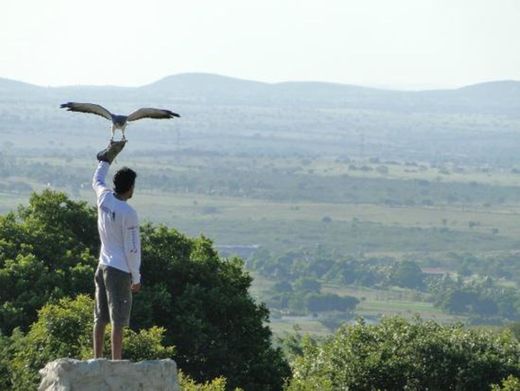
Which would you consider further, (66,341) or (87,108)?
(66,341)

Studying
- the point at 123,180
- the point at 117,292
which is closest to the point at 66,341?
the point at 117,292

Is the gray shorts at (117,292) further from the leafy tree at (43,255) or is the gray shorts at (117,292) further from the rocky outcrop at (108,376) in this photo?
the leafy tree at (43,255)

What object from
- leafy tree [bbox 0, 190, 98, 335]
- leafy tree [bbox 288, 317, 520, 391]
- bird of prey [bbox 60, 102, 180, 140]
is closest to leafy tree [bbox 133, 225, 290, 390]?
leafy tree [bbox 0, 190, 98, 335]

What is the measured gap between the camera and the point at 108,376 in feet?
58.4

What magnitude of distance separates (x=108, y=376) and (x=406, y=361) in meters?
17.3

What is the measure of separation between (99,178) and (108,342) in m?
4.16

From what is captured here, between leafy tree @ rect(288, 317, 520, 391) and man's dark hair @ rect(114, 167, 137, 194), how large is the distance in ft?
49.3

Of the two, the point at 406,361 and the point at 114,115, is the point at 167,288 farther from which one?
the point at 114,115

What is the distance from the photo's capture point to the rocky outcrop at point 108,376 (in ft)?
57.9

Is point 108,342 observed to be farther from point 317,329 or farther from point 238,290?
point 317,329

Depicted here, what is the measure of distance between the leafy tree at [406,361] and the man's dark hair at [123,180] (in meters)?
15.0

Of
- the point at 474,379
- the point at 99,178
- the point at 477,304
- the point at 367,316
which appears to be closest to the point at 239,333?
the point at 474,379

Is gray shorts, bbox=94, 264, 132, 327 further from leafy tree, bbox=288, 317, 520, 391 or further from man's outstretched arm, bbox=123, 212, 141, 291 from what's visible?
leafy tree, bbox=288, 317, 520, 391

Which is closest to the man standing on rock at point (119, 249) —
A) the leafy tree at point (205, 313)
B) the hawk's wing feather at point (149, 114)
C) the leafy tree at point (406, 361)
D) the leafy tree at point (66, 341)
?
the hawk's wing feather at point (149, 114)
